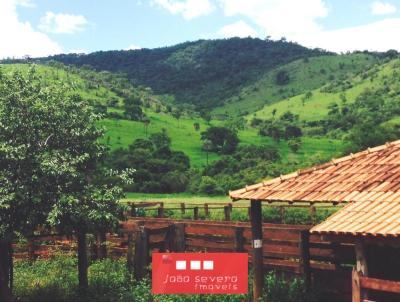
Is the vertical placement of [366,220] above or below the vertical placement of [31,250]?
above

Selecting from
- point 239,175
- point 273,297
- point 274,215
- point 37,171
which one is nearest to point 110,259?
point 37,171

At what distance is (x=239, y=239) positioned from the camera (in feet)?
61.3

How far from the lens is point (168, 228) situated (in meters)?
20.3

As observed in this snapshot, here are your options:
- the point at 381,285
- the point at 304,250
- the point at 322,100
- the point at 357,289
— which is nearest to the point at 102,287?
the point at 304,250

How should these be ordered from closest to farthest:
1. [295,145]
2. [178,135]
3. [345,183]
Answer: [345,183] < [295,145] < [178,135]

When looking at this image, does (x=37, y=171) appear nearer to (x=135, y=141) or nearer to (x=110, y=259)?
(x=110, y=259)

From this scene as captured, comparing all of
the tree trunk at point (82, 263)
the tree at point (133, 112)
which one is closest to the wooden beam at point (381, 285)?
the tree trunk at point (82, 263)

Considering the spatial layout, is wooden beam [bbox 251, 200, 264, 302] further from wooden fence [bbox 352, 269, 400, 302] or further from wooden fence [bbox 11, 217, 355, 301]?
wooden fence [bbox 352, 269, 400, 302]

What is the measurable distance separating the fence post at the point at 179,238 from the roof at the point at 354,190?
539 cm

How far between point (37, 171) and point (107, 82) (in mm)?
160361

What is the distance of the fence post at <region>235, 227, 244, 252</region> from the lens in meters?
18.6

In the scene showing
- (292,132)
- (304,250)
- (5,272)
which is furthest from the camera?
(292,132)

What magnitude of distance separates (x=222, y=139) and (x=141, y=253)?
95582 mm

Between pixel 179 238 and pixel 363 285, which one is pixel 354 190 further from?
pixel 179 238
